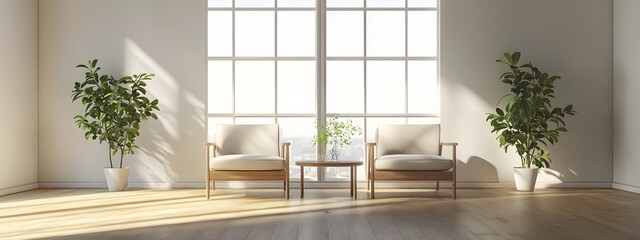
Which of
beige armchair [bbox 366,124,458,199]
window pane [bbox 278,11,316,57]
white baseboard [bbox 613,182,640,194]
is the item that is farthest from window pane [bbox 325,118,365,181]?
white baseboard [bbox 613,182,640,194]

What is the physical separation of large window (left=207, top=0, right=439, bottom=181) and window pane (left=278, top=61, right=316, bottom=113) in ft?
0.04

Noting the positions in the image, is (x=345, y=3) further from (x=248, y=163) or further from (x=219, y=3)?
(x=248, y=163)

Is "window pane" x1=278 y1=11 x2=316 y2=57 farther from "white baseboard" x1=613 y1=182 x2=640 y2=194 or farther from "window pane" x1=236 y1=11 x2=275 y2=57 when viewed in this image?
"white baseboard" x1=613 y1=182 x2=640 y2=194

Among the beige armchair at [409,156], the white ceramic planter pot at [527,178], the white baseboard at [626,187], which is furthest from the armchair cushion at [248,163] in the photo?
the white baseboard at [626,187]

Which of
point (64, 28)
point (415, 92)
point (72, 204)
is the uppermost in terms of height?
point (64, 28)

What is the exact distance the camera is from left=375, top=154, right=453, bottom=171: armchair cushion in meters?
6.44

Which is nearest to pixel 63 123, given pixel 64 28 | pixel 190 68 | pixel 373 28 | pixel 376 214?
pixel 64 28

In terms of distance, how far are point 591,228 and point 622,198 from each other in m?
2.30

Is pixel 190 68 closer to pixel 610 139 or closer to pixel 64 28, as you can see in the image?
pixel 64 28

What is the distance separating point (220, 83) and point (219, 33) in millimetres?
543

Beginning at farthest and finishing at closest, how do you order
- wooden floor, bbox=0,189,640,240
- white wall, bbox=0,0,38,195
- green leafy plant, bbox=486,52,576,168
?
green leafy plant, bbox=486,52,576,168 → white wall, bbox=0,0,38,195 → wooden floor, bbox=0,189,640,240

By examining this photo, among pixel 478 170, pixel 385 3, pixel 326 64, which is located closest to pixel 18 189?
pixel 326 64

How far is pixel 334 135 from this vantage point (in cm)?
708

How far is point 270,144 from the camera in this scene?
7.13 meters
